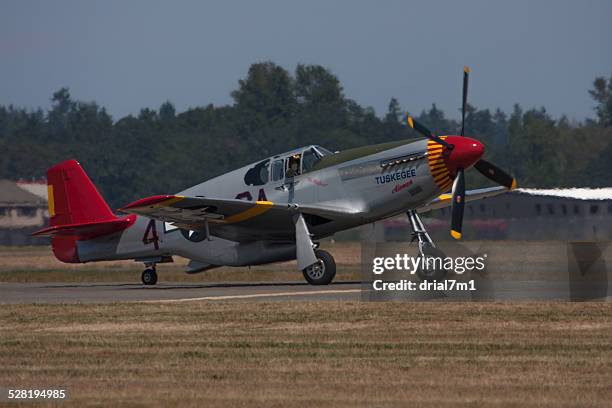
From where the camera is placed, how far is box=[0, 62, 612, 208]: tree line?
348 feet

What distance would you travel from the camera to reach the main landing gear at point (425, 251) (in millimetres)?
22848

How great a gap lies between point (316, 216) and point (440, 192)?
2805 mm

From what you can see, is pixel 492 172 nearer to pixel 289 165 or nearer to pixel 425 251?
pixel 425 251

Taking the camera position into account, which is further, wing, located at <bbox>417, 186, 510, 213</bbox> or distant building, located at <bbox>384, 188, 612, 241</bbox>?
distant building, located at <bbox>384, 188, 612, 241</bbox>

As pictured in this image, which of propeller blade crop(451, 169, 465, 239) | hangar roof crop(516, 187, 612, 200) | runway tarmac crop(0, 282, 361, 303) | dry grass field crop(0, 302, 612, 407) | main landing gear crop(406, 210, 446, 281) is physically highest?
hangar roof crop(516, 187, 612, 200)

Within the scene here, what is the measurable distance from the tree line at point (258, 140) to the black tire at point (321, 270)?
67388 millimetres

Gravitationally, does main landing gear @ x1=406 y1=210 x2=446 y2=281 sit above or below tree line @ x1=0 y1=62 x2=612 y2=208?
below

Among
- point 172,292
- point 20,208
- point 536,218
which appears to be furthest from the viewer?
point 20,208

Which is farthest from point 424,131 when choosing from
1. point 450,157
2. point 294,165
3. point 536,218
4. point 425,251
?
point 536,218

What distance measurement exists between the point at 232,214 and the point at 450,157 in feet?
15.9

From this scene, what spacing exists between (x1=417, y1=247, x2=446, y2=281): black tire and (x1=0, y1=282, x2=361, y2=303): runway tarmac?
1369 millimetres

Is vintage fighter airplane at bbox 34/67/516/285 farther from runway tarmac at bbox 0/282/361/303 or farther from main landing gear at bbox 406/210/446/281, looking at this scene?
runway tarmac at bbox 0/282/361/303

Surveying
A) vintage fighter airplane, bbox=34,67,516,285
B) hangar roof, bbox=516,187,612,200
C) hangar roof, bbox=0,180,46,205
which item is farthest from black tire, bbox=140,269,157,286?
hangar roof, bbox=0,180,46,205

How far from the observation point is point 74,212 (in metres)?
29.0
